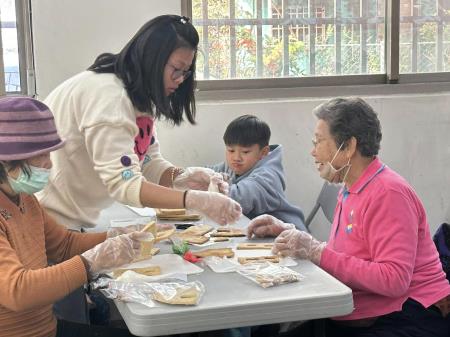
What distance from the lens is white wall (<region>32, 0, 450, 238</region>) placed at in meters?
3.35

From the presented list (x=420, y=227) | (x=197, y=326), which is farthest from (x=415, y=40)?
(x=197, y=326)

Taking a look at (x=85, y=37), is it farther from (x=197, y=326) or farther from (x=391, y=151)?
(x=197, y=326)

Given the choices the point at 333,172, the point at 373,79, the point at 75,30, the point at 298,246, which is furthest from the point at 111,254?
the point at 373,79

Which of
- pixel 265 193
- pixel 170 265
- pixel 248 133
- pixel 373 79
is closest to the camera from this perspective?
pixel 170 265

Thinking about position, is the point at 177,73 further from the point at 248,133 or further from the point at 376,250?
the point at 248,133

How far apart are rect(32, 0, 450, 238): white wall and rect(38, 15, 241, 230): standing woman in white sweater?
1.29 metres

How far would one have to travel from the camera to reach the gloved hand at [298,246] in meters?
1.86

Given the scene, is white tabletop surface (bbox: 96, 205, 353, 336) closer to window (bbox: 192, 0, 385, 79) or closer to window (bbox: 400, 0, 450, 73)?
window (bbox: 192, 0, 385, 79)

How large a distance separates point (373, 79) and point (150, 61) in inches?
85.4

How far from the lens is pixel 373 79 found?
3.90 meters

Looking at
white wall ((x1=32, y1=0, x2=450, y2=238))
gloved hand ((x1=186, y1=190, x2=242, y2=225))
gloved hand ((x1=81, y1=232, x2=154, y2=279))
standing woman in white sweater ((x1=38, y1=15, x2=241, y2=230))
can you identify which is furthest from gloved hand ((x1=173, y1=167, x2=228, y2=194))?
white wall ((x1=32, y1=0, x2=450, y2=238))

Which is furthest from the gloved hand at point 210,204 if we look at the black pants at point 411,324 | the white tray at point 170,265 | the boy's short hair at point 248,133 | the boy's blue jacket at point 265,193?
the boy's short hair at point 248,133

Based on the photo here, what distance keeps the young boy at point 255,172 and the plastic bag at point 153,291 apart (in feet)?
4.03

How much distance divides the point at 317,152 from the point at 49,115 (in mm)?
887
